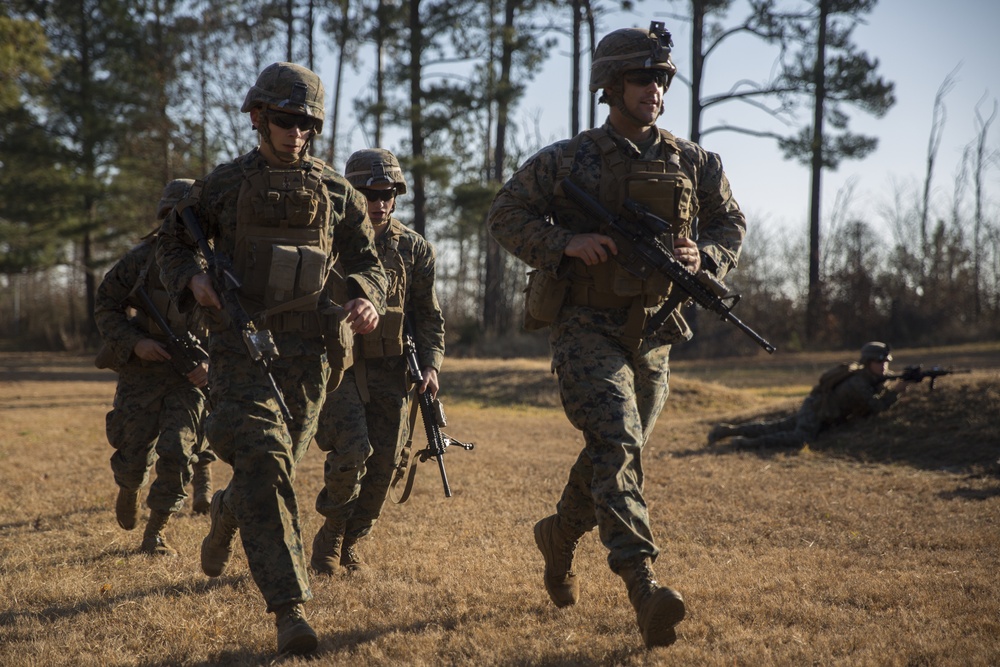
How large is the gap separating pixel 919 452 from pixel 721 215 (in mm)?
5951

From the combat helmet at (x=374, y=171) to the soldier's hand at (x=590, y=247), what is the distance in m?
1.55

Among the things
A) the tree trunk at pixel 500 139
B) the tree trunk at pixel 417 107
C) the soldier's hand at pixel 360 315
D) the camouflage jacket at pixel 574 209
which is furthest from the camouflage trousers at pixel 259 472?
the tree trunk at pixel 500 139

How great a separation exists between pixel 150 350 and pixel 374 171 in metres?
1.79

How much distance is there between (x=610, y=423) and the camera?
3859 millimetres

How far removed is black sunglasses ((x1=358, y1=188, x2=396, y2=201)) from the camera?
5336 mm

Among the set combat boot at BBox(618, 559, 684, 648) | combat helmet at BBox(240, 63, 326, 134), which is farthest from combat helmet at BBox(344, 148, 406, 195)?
combat boot at BBox(618, 559, 684, 648)

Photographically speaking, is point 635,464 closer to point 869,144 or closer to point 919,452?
point 919,452

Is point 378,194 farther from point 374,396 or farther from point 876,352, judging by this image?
point 876,352

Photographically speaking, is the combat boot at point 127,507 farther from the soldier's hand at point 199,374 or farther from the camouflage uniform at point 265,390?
the camouflage uniform at point 265,390

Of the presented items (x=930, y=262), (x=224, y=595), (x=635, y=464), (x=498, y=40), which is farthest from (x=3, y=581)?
(x=930, y=262)

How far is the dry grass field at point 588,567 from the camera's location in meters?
3.80

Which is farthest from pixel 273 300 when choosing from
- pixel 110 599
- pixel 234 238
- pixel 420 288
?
pixel 110 599

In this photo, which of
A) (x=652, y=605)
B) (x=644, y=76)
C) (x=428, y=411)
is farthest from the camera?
(x=428, y=411)

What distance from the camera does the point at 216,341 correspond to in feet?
12.9
